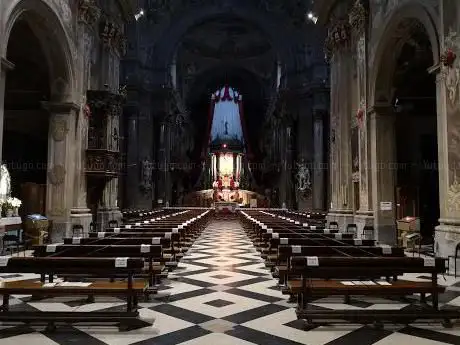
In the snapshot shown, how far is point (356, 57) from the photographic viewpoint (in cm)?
1467

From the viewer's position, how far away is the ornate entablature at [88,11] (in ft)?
43.3

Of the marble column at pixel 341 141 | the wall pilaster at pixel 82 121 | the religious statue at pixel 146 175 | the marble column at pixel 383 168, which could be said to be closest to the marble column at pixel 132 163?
the religious statue at pixel 146 175

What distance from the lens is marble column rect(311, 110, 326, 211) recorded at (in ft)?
80.5

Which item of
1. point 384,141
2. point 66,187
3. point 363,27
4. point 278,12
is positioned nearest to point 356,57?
point 363,27

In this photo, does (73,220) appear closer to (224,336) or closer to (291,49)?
(224,336)

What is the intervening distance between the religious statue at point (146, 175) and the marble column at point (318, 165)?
9.18 m

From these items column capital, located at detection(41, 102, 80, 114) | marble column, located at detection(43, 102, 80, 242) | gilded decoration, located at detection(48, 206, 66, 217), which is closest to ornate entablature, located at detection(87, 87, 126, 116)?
marble column, located at detection(43, 102, 80, 242)

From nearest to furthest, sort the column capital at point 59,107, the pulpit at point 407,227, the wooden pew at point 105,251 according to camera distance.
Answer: the wooden pew at point 105,251 → the pulpit at point 407,227 → the column capital at point 59,107

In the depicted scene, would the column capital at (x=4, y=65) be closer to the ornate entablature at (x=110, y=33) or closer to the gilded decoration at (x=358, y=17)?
the ornate entablature at (x=110, y=33)

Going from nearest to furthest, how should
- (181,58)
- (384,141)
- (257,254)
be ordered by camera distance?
(257,254) → (384,141) → (181,58)

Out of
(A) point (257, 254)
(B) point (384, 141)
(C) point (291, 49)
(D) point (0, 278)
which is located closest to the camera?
(D) point (0, 278)

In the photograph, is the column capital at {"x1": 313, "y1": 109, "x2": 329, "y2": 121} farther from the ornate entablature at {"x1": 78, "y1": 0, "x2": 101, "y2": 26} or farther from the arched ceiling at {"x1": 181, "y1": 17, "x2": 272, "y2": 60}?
the ornate entablature at {"x1": 78, "y1": 0, "x2": 101, "y2": 26}

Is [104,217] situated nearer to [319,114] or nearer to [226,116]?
[319,114]

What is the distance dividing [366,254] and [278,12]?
26375 millimetres
